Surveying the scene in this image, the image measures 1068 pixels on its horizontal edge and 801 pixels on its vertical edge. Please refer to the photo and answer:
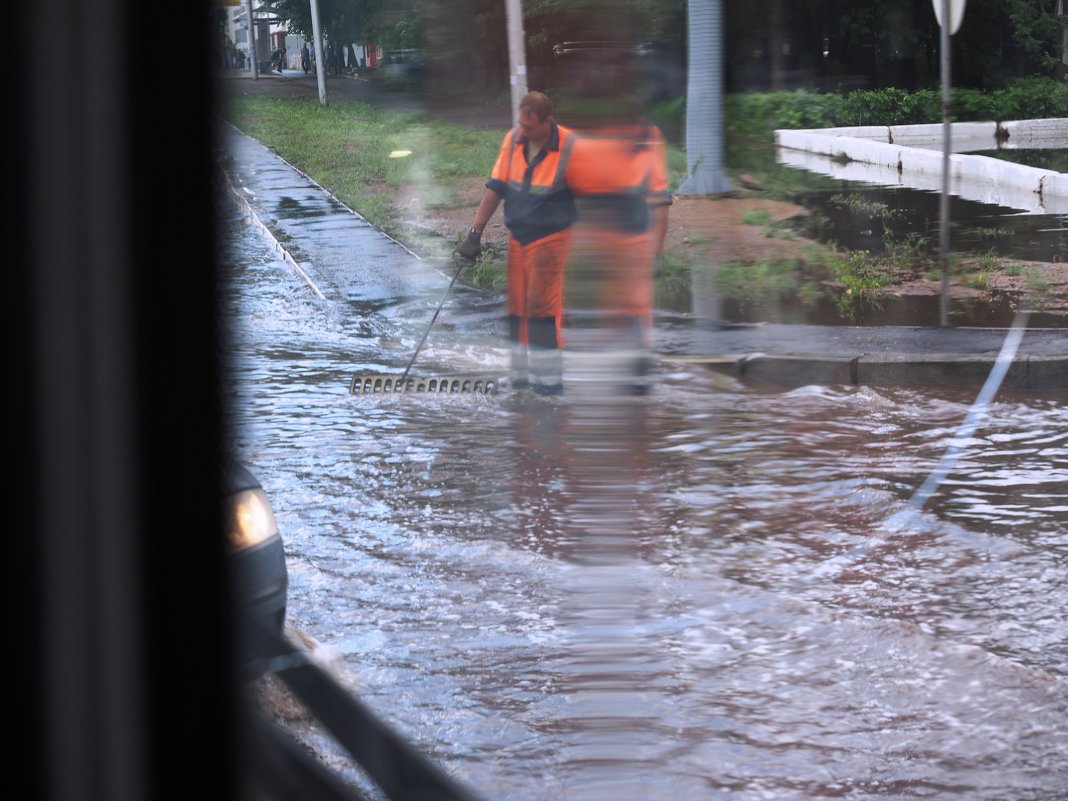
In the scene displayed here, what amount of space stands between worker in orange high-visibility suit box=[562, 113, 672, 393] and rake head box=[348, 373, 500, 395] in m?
7.00

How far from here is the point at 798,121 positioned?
30906 mm

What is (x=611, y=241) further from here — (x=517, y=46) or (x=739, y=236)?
(x=739, y=236)

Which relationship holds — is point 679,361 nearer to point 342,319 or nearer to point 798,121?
point 342,319

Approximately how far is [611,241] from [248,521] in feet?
7.38

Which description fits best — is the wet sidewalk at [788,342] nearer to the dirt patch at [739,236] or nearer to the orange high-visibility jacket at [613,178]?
the dirt patch at [739,236]

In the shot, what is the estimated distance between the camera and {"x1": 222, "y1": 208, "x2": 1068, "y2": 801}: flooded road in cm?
351

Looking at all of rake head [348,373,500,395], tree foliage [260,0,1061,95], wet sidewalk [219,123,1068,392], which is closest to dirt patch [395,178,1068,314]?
wet sidewalk [219,123,1068,392]

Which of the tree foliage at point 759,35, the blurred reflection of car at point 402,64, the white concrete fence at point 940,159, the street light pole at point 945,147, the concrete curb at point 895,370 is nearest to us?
the tree foliage at point 759,35

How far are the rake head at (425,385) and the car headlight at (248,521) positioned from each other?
4892 millimetres

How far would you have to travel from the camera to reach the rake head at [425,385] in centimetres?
858

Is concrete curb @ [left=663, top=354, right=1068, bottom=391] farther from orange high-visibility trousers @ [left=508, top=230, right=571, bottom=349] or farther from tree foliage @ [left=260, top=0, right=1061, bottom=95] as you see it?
tree foliage @ [left=260, top=0, right=1061, bottom=95]

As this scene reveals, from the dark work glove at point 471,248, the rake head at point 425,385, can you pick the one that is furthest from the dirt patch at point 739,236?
the dark work glove at point 471,248

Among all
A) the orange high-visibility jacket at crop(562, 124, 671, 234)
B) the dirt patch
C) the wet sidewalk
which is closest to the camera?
the orange high-visibility jacket at crop(562, 124, 671, 234)

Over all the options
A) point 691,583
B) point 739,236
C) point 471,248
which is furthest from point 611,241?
point 739,236
